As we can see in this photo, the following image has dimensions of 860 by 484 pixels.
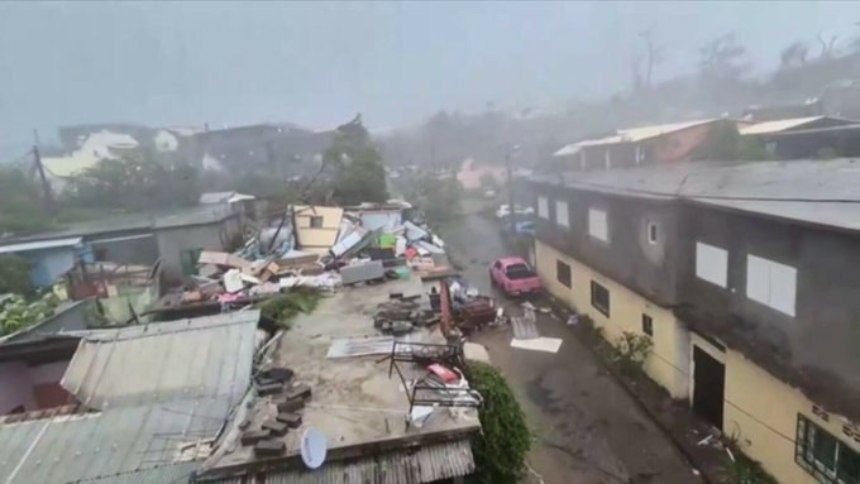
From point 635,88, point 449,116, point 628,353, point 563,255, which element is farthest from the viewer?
point 449,116

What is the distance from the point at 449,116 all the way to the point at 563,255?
45173 millimetres

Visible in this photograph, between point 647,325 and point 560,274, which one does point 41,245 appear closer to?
point 560,274

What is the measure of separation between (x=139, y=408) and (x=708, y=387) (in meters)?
9.21

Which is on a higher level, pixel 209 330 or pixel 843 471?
pixel 209 330

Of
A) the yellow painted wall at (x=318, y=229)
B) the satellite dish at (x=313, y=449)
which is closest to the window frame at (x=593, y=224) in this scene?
the yellow painted wall at (x=318, y=229)

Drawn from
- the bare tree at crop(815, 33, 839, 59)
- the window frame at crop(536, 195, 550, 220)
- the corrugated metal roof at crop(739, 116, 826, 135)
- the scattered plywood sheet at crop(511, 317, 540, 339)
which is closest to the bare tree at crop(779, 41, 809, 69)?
the bare tree at crop(815, 33, 839, 59)

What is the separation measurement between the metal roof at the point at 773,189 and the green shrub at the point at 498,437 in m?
4.26

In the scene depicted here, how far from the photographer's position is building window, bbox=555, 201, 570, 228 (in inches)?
602

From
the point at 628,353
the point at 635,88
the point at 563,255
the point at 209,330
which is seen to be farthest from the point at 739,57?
the point at 209,330

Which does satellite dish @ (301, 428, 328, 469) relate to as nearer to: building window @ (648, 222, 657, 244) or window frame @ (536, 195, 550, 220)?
building window @ (648, 222, 657, 244)

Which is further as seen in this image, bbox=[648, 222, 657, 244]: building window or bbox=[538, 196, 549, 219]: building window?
bbox=[538, 196, 549, 219]: building window

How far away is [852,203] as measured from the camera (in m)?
6.29

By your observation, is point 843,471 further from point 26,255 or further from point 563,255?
point 26,255

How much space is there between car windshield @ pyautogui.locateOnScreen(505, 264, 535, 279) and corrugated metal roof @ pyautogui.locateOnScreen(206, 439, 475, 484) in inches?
510
